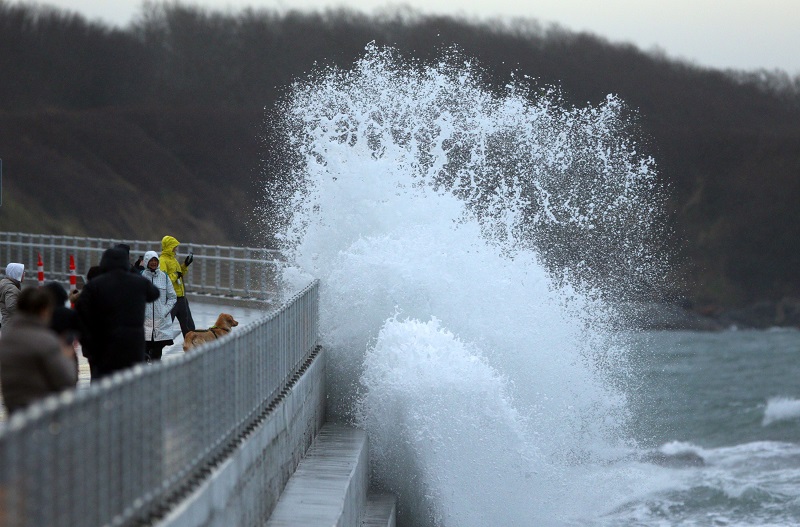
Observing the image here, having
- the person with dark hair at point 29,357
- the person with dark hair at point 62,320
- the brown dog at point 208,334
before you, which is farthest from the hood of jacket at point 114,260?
the brown dog at point 208,334

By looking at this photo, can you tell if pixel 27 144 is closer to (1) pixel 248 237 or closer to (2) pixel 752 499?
(1) pixel 248 237

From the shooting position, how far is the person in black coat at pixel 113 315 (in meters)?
8.89

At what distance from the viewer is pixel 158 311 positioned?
14.0 m

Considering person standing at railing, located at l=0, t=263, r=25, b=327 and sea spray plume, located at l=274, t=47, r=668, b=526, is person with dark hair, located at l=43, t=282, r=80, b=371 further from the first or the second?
sea spray plume, located at l=274, t=47, r=668, b=526

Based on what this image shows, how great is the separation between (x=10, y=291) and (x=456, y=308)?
8.15m

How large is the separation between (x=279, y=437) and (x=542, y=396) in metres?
10.2

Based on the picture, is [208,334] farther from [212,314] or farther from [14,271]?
Answer: [212,314]

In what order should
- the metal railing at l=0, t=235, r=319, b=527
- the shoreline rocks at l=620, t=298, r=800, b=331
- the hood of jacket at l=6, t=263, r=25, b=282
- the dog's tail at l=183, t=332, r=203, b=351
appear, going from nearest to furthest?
the metal railing at l=0, t=235, r=319, b=527
the dog's tail at l=183, t=332, r=203, b=351
the hood of jacket at l=6, t=263, r=25, b=282
the shoreline rocks at l=620, t=298, r=800, b=331

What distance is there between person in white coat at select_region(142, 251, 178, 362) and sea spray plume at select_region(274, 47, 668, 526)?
2695mm

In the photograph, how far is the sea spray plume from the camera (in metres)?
15.6

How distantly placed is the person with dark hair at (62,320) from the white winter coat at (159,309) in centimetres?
479

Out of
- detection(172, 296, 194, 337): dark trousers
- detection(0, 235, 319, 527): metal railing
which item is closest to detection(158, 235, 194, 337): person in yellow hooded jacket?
detection(172, 296, 194, 337): dark trousers

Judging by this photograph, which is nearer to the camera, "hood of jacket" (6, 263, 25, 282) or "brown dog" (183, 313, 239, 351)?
"brown dog" (183, 313, 239, 351)

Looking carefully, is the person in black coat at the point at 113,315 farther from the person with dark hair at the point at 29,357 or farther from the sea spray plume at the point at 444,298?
the sea spray plume at the point at 444,298
